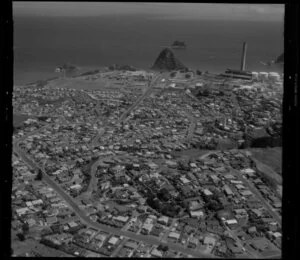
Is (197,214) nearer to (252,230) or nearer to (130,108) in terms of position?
(252,230)

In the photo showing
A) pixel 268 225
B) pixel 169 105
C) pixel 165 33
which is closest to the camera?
pixel 268 225

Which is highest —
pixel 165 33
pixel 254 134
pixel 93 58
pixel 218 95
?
pixel 165 33

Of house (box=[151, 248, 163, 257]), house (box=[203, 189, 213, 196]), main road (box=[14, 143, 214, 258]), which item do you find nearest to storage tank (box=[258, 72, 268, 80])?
house (box=[203, 189, 213, 196])

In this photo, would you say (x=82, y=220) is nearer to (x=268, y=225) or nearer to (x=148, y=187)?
(x=148, y=187)

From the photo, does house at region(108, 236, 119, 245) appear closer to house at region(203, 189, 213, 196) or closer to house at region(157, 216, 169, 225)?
house at region(157, 216, 169, 225)

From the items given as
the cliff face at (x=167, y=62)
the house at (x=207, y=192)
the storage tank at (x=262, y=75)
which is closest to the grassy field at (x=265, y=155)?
the house at (x=207, y=192)
